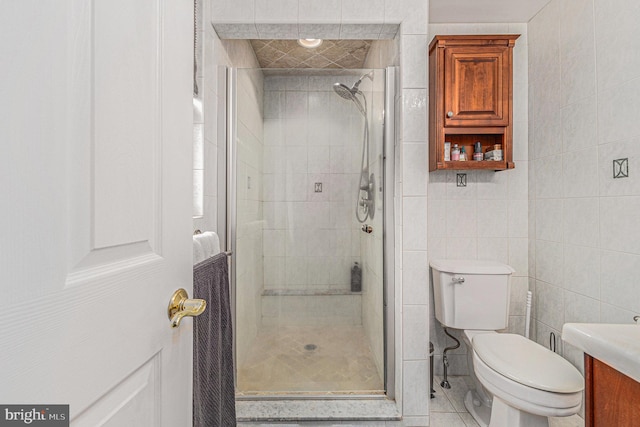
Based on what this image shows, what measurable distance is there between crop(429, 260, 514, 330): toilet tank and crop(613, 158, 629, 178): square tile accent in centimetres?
68

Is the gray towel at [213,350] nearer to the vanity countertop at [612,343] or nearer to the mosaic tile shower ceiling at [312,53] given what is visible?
the vanity countertop at [612,343]

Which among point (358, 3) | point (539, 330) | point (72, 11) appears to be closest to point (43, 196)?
point (72, 11)

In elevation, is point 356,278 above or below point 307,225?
below

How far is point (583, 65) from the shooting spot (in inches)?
64.3

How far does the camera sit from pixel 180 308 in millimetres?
616

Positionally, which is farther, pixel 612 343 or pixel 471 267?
pixel 471 267

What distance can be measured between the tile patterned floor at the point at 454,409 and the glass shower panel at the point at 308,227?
1.35 ft

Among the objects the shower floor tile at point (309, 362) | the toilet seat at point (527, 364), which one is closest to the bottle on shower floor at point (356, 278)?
the shower floor tile at point (309, 362)

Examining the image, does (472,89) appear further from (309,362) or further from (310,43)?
(309,362)

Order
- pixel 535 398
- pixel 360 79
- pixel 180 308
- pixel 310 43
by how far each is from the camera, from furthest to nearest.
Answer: pixel 310 43 < pixel 360 79 < pixel 535 398 < pixel 180 308


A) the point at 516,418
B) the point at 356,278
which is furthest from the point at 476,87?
the point at 516,418

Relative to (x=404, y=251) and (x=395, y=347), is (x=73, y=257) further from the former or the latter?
(x=395, y=347)

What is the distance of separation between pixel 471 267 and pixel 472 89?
1.05 m

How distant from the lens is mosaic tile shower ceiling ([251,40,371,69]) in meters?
2.29
